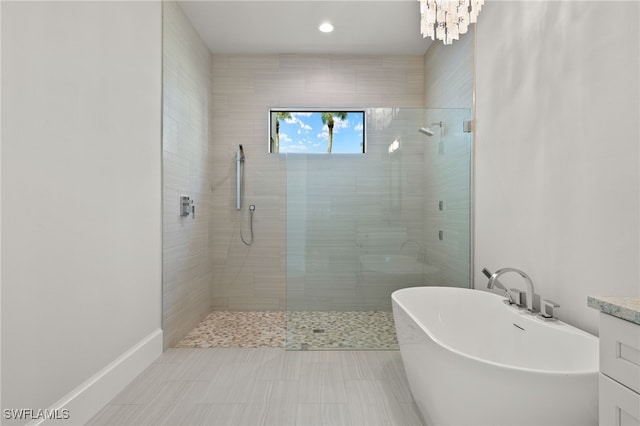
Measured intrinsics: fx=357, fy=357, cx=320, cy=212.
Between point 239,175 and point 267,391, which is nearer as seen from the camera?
point 267,391

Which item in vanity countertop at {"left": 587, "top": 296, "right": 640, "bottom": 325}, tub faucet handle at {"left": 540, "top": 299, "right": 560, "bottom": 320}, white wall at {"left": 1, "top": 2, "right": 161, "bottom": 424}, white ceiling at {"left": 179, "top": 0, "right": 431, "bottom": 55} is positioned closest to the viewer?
vanity countertop at {"left": 587, "top": 296, "right": 640, "bottom": 325}

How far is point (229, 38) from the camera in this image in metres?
3.50

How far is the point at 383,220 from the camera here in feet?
9.44

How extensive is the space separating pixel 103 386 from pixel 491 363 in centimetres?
193

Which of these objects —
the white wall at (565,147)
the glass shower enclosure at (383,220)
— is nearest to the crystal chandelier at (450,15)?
the white wall at (565,147)

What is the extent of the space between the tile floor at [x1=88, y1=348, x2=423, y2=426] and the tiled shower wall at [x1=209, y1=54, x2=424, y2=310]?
1.19 metres

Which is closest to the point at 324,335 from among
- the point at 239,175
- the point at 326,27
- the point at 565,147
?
the point at 239,175

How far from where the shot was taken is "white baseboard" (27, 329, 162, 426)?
1.65 metres

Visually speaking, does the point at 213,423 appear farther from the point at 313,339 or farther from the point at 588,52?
the point at 588,52

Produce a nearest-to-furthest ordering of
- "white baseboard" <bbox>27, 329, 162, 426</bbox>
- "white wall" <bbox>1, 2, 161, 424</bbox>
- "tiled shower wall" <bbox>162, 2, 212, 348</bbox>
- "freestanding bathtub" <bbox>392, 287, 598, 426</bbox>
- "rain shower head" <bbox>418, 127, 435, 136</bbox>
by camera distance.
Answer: "freestanding bathtub" <bbox>392, 287, 598, 426</bbox>
"white wall" <bbox>1, 2, 161, 424</bbox>
"white baseboard" <bbox>27, 329, 162, 426</bbox>
"tiled shower wall" <bbox>162, 2, 212, 348</bbox>
"rain shower head" <bbox>418, 127, 435, 136</bbox>

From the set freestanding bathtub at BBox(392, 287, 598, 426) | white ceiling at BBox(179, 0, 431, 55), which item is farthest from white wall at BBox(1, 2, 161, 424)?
freestanding bathtub at BBox(392, 287, 598, 426)

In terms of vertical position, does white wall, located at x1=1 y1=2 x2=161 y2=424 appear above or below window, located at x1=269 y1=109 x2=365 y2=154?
below

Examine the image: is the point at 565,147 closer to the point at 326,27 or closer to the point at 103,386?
the point at 326,27

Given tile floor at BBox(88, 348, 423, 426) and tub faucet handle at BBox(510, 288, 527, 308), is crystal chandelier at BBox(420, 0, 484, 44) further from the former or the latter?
tile floor at BBox(88, 348, 423, 426)
